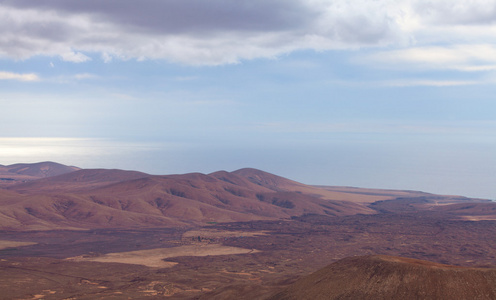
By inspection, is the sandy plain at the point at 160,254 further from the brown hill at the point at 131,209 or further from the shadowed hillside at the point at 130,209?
the brown hill at the point at 131,209

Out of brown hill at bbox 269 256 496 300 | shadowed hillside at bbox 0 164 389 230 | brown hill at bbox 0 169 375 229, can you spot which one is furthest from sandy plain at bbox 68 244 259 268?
brown hill at bbox 269 256 496 300

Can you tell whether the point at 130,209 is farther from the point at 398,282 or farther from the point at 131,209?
the point at 398,282

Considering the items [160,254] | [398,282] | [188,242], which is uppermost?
[398,282]

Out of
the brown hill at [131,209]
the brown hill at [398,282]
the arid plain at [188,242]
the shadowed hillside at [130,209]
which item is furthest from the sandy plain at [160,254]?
the brown hill at [398,282]

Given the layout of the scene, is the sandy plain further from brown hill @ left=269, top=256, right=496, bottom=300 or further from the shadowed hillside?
brown hill @ left=269, top=256, right=496, bottom=300

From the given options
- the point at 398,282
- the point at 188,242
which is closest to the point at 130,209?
the point at 188,242

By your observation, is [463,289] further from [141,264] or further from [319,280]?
[141,264]

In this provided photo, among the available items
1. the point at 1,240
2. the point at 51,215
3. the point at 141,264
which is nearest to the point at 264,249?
the point at 141,264
